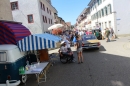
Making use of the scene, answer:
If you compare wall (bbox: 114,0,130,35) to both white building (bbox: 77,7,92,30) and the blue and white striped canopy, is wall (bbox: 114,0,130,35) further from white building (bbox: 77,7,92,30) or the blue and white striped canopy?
white building (bbox: 77,7,92,30)

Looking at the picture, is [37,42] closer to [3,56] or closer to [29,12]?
[3,56]

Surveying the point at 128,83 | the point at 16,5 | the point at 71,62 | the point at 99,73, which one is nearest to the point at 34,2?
the point at 16,5

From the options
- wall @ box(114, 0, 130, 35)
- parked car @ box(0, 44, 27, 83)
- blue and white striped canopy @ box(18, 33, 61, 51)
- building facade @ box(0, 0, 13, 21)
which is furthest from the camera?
wall @ box(114, 0, 130, 35)

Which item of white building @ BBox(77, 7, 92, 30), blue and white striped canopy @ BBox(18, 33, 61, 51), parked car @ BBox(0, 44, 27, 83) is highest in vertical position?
white building @ BBox(77, 7, 92, 30)

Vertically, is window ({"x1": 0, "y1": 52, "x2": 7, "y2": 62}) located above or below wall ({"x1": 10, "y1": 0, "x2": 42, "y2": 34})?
below

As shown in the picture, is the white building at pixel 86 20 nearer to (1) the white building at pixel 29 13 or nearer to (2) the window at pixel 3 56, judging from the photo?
(1) the white building at pixel 29 13

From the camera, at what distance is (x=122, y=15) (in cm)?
2688

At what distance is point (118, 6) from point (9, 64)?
24.1 metres

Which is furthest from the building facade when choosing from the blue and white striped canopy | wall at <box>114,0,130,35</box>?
wall at <box>114,0,130,35</box>

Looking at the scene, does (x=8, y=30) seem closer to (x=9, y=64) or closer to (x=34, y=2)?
(x=9, y=64)

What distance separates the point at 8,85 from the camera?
250 inches

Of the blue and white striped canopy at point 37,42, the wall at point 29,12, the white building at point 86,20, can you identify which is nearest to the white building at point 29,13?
the wall at point 29,12

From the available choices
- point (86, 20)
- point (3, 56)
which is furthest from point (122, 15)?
point (86, 20)

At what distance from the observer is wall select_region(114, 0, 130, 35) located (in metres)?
26.6
